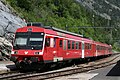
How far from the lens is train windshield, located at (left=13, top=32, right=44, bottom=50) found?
21891 mm

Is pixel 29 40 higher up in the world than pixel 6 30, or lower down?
lower down

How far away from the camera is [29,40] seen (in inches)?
870

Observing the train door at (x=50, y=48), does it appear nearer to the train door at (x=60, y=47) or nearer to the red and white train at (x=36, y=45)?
the red and white train at (x=36, y=45)

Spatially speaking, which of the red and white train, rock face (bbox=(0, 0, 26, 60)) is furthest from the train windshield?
rock face (bbox=(0, 0, 26, 60))

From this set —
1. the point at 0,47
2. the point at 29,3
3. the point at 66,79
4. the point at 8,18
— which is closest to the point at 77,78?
the point at 66,79

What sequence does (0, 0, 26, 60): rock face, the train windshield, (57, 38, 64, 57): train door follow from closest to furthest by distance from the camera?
the train windshield
(57, 38, 64, 57): train door
(0, 0, 26, 60): rock face

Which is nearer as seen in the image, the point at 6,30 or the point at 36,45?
the point at 36,45

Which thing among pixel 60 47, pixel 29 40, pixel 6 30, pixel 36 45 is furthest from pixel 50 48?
pixel 6 30

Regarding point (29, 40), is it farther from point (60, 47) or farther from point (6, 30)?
point (6, 30)

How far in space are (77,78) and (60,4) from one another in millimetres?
84597

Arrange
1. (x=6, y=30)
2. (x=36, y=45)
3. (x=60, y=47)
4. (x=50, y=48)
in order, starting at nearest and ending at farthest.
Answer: (x=36, y=45)
(x=50, y=48)
(x=60, y=47)
(x=6, y=30)

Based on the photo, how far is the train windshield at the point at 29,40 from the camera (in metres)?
21.9

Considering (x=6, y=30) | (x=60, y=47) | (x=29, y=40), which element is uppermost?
(x=6, y=30)

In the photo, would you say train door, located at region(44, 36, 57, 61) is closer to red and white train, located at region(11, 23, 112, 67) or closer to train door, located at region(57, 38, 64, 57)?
red and white train, located at region(11, 23, 112, 67)
